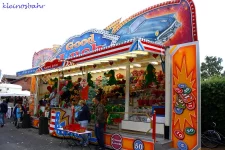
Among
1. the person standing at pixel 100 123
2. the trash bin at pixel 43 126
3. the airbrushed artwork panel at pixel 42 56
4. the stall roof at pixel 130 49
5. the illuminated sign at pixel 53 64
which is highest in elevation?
the airbrushed artwork panel at pixel 42 56

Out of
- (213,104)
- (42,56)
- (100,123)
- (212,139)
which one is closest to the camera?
(100,123)

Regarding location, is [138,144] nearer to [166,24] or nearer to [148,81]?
[148,81]

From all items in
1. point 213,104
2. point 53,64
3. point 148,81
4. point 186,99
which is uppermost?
point 53,64

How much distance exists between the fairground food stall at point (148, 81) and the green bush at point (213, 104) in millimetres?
2142

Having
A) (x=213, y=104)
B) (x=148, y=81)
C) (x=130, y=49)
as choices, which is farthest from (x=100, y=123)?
(x=213, y=104)

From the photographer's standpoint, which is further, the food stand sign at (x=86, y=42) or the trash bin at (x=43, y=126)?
the food stand sign at (x=86, y=42)

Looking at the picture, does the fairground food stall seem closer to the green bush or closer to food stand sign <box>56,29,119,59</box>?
food stand sign <box>56,29,119,59</box>

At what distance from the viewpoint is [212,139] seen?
26.8ft

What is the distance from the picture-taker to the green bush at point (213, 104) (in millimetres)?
8547

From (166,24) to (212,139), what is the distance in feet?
15.8

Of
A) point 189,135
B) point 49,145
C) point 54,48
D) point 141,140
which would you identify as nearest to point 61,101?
point 49,145

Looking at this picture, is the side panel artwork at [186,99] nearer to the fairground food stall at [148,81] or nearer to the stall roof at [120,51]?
the fairground food stall at [148,81]

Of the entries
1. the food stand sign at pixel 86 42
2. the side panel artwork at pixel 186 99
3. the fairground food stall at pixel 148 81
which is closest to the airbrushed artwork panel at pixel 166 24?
the fairground food stall at pixel 148 81

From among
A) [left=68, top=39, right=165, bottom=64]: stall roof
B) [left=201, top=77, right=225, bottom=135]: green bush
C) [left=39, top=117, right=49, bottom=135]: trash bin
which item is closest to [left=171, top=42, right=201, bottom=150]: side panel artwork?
[left=68, top=39, right=165, bottom=64]: stall roof
